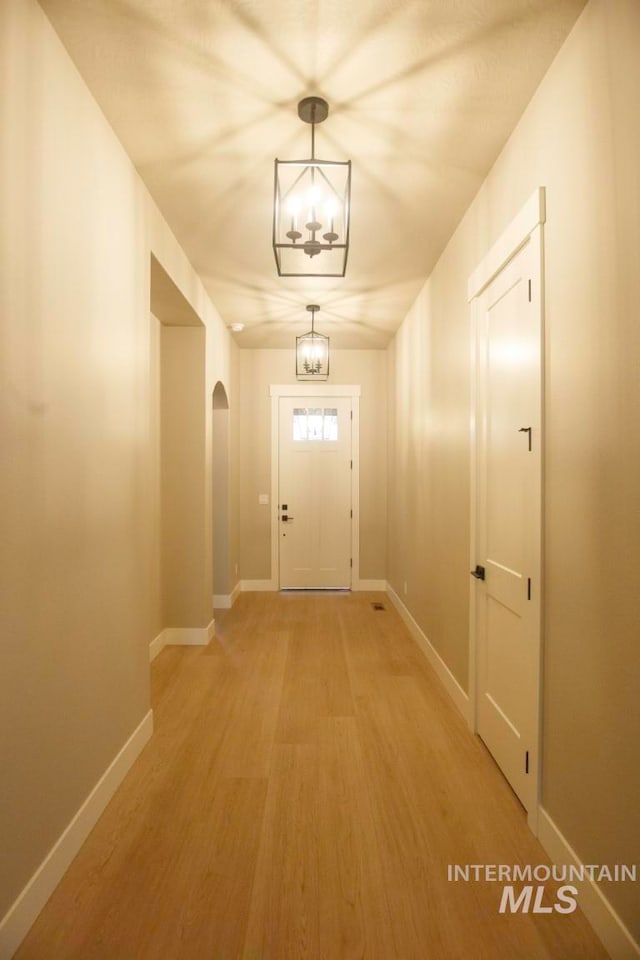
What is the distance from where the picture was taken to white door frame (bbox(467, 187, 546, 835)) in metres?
1.87

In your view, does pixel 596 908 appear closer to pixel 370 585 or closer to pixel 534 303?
pixel 534 303

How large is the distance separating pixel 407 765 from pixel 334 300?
3.49 meters

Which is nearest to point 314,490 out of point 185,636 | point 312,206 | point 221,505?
point 221,505

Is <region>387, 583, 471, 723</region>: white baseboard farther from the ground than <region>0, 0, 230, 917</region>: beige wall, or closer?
closer

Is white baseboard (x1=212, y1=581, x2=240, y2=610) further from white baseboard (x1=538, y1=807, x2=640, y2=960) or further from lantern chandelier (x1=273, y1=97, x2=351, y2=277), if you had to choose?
white baseboard (x1=538, y1=807, x2=640, y2=960)

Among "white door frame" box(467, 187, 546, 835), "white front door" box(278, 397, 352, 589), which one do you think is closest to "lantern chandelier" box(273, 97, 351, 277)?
"white door frame" box(467, 187, 546, 835)

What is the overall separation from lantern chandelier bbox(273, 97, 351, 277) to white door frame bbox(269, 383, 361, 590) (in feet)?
7.37

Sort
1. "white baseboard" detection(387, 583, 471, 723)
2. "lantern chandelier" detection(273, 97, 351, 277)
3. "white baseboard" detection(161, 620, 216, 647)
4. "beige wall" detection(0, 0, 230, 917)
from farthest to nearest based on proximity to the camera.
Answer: "white baseboard" detection(161, 620, 216, 647), "white baseboard" detection(387, 583, 471, 723), "lantern chandelier" detection(273, 97, 351, 277), "beige wall" detection(0, 0, 230, 917)

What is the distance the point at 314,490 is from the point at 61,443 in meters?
4.28

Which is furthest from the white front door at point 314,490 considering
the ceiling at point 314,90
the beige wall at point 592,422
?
the beige wall at point 592,422

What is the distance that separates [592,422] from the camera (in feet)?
5.07

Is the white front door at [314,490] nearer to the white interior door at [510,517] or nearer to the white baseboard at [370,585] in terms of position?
the white baseboard at [370,585]

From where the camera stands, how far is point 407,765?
238 centimetres

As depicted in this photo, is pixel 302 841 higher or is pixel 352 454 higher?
pixel 352 454
